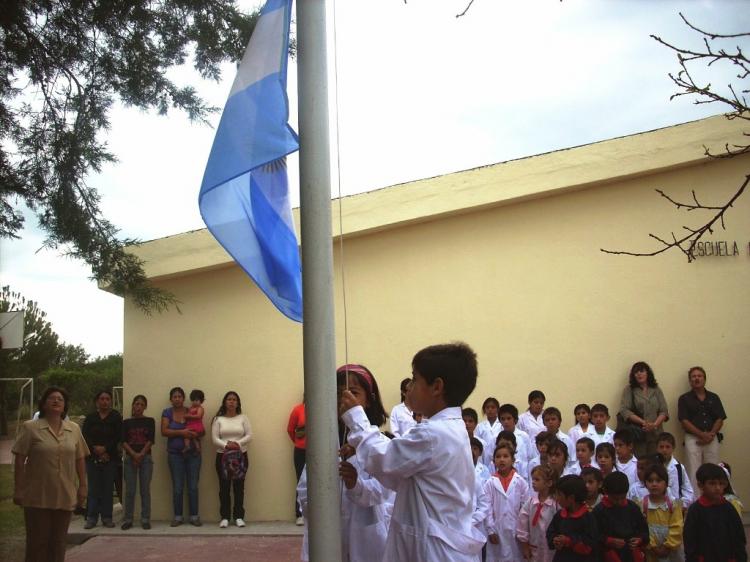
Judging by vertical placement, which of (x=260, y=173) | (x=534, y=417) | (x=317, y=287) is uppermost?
(x=260, y=173)

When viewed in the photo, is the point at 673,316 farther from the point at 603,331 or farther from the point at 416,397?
the point at 416,397

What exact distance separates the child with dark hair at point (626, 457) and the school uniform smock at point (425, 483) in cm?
475

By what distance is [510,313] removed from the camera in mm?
11586

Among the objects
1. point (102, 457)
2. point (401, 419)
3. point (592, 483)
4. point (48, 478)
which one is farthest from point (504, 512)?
point (102, 457)

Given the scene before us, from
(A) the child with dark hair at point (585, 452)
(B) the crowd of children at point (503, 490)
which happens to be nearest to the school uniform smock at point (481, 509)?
(B) the crowd of children at point (503, 490)

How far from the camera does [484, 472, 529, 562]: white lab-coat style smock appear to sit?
7.59 meters

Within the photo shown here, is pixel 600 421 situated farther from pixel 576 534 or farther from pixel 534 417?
pixel 576 534

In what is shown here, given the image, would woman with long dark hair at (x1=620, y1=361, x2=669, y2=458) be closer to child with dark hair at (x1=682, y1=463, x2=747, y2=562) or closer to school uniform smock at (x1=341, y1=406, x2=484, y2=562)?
child with dark hair at (x1=682, y1=463, x2=747, y2=562)

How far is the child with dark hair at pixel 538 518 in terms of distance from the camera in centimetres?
717

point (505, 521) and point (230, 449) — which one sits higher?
point (230, 449)

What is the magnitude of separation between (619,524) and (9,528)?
27.3ft

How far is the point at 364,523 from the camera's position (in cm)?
433

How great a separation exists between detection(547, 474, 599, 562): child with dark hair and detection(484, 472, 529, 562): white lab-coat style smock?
111 cm

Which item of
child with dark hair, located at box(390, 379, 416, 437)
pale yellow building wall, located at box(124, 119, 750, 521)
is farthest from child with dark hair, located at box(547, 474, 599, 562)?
pale yellow building wall, located at box(124, 119, 750, 521)
